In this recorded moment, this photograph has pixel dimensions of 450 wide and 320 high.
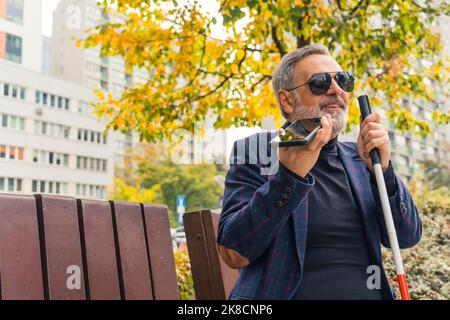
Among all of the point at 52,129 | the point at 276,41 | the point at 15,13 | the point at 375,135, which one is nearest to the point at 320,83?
the point at 375,135

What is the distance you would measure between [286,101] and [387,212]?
57cm

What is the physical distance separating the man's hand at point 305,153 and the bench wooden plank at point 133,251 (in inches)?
35.4

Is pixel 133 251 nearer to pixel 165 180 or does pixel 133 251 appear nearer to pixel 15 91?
pixel 15 91

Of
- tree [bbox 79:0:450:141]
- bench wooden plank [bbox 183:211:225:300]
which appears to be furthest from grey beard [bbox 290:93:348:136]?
tree [bbox 79:0:450:141]

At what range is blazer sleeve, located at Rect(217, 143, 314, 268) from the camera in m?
1.61

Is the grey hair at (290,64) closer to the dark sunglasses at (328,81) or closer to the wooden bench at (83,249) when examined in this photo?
the dark sunglasses at (328,81)

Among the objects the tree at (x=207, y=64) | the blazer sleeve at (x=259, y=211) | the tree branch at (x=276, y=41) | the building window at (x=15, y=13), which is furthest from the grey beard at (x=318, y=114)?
the building window at (x=15, y=13)

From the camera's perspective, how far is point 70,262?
6.52 ft

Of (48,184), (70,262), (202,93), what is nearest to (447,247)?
(202,93)

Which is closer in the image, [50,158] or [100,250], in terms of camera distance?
[100,250]

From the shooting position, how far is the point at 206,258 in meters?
2.72

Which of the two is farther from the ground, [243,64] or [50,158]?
[50,158]

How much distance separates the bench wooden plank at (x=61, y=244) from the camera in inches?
74.8
